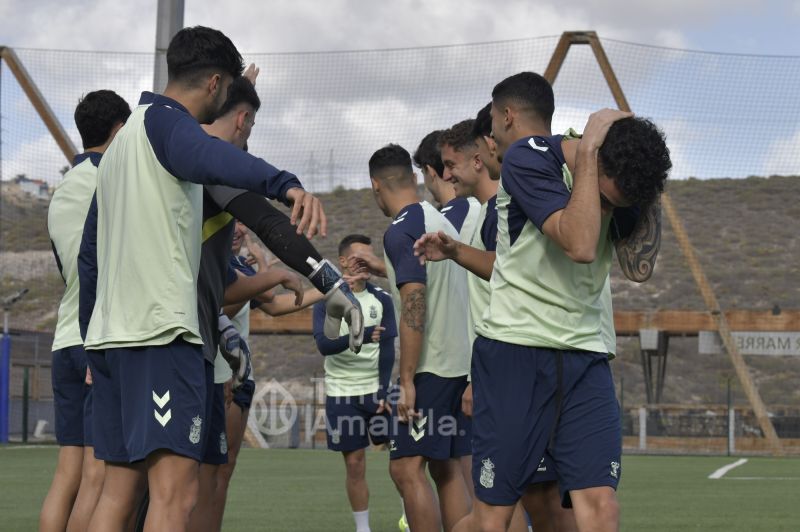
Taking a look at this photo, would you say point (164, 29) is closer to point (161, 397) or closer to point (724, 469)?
point (161, 397)

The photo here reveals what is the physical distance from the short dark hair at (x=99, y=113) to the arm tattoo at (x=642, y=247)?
8.93 ft

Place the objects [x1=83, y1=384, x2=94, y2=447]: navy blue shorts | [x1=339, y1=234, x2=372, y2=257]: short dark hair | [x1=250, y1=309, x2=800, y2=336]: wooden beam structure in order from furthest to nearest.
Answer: [x1=250, y1=309, x2=800, y2=336]: wooden beam structure < [x1=339, y1=234, x2=372, y2=257]: short dark hair < [x1=83, y1=384, x2=94, y2=447]: navy blue shorts

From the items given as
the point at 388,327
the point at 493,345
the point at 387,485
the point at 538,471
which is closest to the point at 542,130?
the point at 493,345

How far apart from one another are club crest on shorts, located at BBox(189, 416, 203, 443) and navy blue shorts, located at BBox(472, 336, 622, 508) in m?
1.02

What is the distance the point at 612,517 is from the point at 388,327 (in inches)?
264

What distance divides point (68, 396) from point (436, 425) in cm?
182

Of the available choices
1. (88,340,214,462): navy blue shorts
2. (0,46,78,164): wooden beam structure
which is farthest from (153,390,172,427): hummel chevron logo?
(0,46,78,164): wooden beam structure

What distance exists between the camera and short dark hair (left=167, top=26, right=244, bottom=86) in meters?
4.43

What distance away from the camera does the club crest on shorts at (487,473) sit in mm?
4508

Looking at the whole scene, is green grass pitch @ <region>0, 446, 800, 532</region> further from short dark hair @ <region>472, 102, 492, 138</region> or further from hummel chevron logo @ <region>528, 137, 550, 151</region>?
hummel chevron logo @ <region>528, 137, 550, 151</region>

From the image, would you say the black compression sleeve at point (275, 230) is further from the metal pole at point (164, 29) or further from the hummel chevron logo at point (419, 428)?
the hummel chevron logo at point (419, 428)

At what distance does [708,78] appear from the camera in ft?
66.9

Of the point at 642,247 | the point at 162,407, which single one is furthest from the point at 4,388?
the point at 642,247

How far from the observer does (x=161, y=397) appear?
13.7 ft
